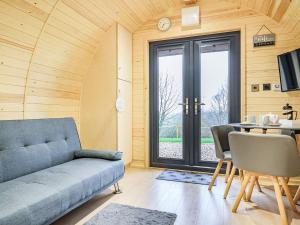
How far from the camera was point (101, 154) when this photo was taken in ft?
8.43

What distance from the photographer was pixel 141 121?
375 cm

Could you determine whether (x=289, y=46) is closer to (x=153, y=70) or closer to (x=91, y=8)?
(x=153, y=70)

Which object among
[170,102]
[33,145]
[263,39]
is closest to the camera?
[33,145]

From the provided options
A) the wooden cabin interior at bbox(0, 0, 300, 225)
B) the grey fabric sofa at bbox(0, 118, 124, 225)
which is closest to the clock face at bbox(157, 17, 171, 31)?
the wooden cabin interior at bbox(0, 0, 300, 225)

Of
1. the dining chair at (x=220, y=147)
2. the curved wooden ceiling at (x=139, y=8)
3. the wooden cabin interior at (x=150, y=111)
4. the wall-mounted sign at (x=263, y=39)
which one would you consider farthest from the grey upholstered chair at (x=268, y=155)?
the wall-mounted sign at (x=263, y=39)

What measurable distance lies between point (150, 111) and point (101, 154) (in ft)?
4.58

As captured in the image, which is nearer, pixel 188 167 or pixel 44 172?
pixel 44 172

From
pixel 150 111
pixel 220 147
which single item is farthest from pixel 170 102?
pixel 220 147

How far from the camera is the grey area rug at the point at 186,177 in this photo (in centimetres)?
298

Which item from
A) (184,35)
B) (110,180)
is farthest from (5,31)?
(184,35)

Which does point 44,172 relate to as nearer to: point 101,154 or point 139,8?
point 101,154

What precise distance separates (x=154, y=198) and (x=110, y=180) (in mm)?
531

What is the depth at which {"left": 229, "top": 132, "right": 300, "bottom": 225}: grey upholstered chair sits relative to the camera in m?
1.73

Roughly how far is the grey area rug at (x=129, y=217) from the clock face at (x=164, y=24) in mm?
2706
